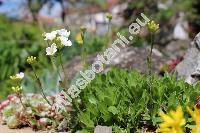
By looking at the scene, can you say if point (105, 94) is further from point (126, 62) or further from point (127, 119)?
point (126, 62)

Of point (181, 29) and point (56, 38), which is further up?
point (181, 29)

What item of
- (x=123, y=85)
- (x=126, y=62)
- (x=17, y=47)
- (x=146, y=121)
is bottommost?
(x=146, y=121)

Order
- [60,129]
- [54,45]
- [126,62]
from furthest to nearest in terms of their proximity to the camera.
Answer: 1. [126,62]
2. [60,129]
3. [54,45]

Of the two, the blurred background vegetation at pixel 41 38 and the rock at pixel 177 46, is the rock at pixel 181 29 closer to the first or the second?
the blurred background vegetation at pixel 41 38

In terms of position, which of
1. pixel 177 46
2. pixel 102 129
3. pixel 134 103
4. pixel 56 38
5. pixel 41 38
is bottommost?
pixel 102 129

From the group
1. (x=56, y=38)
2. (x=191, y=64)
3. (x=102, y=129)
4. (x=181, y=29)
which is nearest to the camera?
(x=56, y=38)

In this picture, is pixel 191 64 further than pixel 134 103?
Yes

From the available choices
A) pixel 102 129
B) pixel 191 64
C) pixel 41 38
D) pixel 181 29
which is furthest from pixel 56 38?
pixel 181 29

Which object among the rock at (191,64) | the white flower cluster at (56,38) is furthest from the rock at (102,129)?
the rock at (191,64)

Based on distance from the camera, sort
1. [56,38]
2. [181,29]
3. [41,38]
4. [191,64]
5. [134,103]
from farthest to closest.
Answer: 1. [181,29]
2. [41,38]
3. [191,64]
4. [134,103]
5. [56,38]

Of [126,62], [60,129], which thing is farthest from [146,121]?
[126,62]

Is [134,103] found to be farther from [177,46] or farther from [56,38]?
[177,46]
